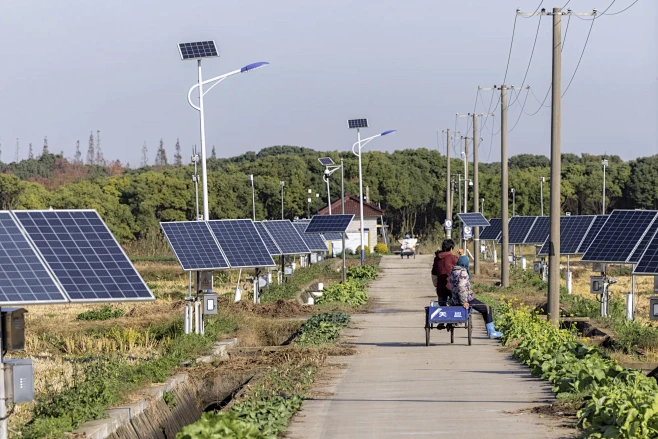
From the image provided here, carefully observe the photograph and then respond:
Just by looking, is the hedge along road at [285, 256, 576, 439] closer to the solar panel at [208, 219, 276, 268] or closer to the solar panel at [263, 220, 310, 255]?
the solar panel at [208, 219, 276, 268]

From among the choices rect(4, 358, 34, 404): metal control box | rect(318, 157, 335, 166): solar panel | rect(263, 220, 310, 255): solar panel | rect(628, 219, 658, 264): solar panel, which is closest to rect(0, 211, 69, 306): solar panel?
rect(4, 358, 34, 404): metal control box

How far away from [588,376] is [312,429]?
325 centimetres

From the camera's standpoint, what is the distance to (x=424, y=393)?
48.0ft

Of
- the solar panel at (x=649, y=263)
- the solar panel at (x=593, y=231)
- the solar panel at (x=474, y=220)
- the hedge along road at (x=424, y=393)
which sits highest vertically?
the solar panel at (x=474, y=220)

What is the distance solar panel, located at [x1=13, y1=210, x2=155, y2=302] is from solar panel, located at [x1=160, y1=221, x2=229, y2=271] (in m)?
8.62

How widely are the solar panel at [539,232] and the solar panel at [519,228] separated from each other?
0.24 metres

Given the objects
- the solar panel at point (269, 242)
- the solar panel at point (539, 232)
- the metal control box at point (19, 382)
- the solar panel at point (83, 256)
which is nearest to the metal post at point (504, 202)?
the solar panel at point (539, 232)

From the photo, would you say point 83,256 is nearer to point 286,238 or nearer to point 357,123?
point 286,238

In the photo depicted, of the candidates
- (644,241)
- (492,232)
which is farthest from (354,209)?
(644,241)

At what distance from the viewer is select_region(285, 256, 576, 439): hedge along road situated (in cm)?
1194

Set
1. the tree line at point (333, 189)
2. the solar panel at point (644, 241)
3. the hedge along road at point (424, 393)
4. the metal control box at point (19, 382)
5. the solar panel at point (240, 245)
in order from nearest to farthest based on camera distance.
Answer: the metal control box at point (19, 382) → the hedge along road at point (424, 393) → the solar panel at point (240, 245) → the solar panel at point (644, 241) → the tree line at point (333, 189)

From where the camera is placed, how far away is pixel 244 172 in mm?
118375

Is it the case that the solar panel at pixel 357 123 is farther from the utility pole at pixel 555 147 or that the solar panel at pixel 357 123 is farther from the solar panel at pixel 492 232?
the utility pole at pixel 555 147

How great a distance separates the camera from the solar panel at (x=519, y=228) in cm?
5156
